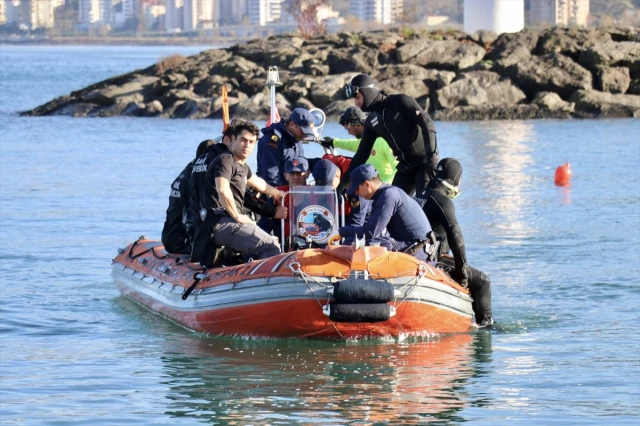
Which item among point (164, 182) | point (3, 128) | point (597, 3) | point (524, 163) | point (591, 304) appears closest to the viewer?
point (591, 304)

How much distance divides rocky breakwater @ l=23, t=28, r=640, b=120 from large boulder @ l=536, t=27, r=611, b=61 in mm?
40

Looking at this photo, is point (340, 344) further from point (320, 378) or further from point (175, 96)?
point (175, 96)

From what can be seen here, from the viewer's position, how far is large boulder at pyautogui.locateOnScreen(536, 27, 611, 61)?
38.6 m

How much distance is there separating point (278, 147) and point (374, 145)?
1216 millimetres

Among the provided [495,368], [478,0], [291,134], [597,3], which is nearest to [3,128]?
[478,0]

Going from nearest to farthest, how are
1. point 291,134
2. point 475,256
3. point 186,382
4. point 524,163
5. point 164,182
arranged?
point 186,382 → point 291,134 → point 475,256 → point 164,182 → point 524,163

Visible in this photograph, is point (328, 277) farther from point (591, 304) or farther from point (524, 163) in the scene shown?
point (524, 163)

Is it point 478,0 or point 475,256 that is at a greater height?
point 478,0

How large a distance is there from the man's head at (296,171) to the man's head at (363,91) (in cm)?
117

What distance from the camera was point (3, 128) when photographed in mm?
35438

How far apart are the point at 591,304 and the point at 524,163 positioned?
1355 cm

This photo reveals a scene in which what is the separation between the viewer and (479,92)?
119 ft

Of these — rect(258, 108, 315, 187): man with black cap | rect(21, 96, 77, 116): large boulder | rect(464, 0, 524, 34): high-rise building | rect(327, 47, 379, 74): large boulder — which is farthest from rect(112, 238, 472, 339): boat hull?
rect(464, 0, 524, 34): high-rise building

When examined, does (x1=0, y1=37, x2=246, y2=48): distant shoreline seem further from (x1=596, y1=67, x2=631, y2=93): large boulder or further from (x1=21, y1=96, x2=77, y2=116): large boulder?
(x1=596, y1=67, x2=631, y2=93): large boulder
